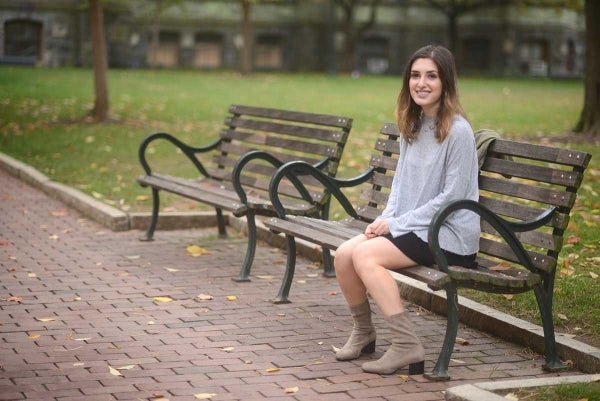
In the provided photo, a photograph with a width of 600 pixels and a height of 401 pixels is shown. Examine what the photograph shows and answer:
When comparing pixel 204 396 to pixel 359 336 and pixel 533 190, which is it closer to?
pixel 359 336

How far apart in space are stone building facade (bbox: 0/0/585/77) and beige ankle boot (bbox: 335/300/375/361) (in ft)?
105

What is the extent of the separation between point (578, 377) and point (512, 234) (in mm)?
789

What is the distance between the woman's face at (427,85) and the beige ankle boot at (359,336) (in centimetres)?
108

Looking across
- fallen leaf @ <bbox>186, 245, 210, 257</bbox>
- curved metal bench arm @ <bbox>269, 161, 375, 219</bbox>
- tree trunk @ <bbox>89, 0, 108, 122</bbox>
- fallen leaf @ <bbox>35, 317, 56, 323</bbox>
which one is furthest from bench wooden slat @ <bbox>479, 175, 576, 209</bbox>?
tree trunk @ <bbox>89, 0, 108, 122</bbox>

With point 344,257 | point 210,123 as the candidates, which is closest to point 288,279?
point 344,257

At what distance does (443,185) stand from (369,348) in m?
0.95

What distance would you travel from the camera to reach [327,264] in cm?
791

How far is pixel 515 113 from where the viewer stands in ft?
67.2

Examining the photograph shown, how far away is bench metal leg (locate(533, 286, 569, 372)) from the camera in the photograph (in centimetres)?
564

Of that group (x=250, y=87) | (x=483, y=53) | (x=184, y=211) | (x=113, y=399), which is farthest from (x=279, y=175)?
(x=483, y=53)

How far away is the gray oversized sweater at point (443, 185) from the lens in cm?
559

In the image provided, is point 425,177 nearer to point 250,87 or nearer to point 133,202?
point 133,202

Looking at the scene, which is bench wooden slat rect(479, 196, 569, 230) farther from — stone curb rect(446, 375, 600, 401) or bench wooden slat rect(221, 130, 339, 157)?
bench wooden slat rect(221, 130, 339, 157)

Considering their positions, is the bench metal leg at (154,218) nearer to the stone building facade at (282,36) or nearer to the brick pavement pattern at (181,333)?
the brick pavement pattern at (181,333)
